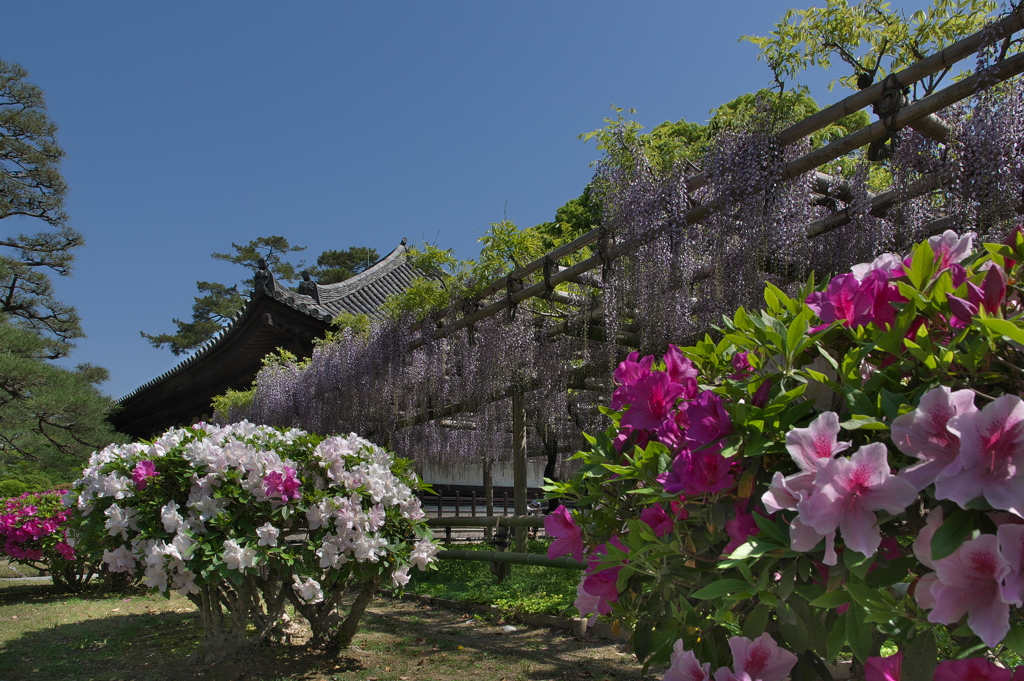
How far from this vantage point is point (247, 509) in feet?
12.4

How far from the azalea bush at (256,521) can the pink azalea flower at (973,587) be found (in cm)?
330

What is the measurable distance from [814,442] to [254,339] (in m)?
11.0

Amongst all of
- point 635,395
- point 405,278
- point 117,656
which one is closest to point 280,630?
point 117,656

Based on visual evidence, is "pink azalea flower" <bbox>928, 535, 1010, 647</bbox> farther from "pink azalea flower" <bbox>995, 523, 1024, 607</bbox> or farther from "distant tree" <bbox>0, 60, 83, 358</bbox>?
"distant tree" <bbox>0, 60, 83, 358</bbox>

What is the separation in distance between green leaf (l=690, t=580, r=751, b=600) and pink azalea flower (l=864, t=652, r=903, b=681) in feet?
0.66

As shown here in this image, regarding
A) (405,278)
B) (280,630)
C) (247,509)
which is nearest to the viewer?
(247,509)

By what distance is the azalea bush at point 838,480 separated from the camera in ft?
2.81

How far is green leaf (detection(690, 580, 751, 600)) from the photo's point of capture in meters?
1.03

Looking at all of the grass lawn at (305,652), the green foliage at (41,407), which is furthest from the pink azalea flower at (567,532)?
the green foliage at (41,407)

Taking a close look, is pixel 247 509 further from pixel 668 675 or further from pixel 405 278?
pixel 405 278

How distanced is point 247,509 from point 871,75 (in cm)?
435

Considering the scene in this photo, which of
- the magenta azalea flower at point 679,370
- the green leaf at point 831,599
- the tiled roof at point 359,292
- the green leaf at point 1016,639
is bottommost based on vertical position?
the green leaf at point 1016,639

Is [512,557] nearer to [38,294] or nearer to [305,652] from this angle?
[305,652]

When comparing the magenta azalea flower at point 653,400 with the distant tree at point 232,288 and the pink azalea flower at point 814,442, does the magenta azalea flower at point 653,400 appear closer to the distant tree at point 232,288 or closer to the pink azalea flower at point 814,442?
the pink azalea flower at point 814,442
